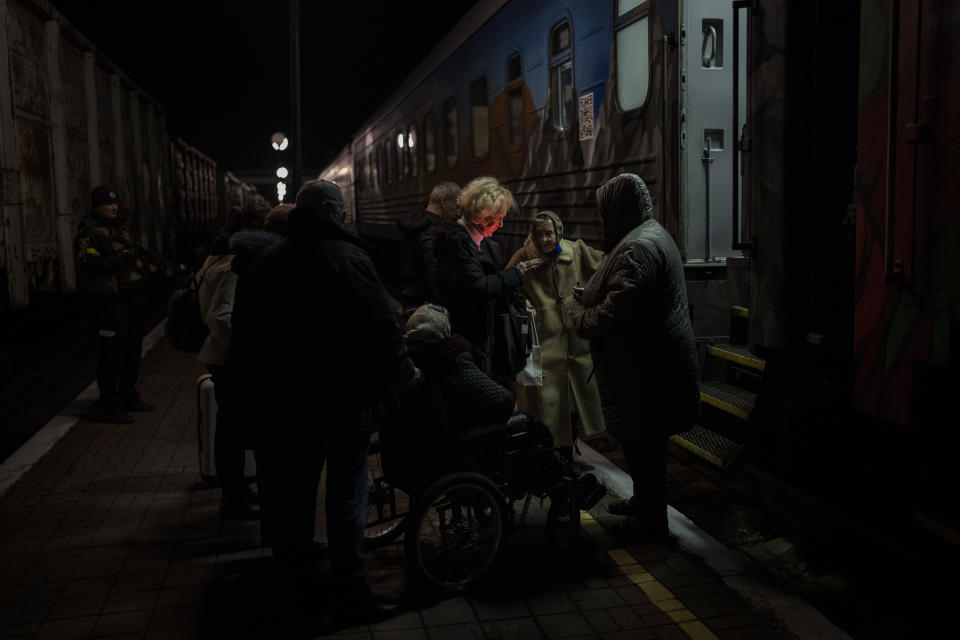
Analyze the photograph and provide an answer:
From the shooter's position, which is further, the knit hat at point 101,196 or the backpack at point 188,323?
the knit hat at point 101,196

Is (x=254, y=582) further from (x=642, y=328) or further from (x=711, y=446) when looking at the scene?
(x=711, y=446)

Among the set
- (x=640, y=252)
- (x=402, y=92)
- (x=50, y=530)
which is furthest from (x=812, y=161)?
(x=402, y=92)

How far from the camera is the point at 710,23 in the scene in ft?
20.0

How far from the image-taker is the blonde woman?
4.93 meters

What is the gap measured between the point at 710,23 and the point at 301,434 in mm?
4218

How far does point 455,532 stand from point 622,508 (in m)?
1.16

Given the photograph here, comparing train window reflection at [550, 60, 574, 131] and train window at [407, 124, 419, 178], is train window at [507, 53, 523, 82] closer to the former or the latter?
train window reflection at [550, 60, 574, 131]

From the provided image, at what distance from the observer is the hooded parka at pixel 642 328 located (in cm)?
417

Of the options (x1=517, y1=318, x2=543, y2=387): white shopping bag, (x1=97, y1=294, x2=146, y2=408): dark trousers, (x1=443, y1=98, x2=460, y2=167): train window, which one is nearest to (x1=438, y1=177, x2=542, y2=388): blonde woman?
(x1=517, y1=318, x2=543, y2=387): white shopping bag

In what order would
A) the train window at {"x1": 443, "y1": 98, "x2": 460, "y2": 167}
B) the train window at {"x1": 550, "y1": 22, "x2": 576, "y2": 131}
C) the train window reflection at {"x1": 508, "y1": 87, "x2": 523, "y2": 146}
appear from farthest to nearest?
the train window at {"x1": 443, "y1": 98, "x2": 460, "y2": 167} → the train window reflection at {"x1": 508, "y1": 87, "x2": 523, "y2": 146} → the train window at {"x1": 550, "y1": 22, "x2": 576, "y2": 131}

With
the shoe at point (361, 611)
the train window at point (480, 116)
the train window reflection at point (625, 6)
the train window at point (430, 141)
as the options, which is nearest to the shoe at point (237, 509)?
the shoe at point (361, 611)

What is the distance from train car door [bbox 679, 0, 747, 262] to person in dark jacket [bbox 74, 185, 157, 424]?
4127 millimetres

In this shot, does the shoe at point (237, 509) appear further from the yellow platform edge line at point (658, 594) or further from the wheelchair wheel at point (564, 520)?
the yellow platform edge line at point (658, 594)

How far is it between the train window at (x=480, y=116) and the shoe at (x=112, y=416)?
4731 mm
